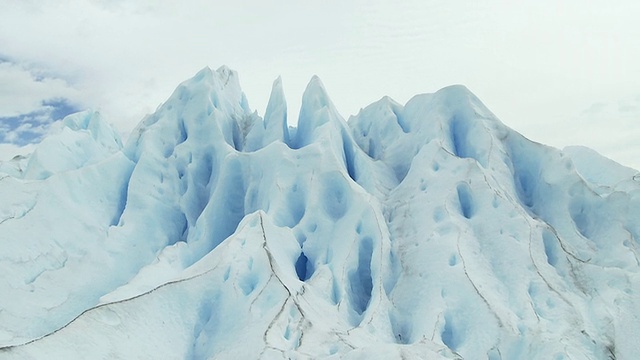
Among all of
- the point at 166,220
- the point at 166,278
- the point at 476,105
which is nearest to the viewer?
the point at 166,278

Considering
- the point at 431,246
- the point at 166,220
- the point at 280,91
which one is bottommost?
the point at 166,220

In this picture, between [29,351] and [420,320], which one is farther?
[420,320]

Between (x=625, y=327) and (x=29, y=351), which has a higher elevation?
(x=29, y=351)

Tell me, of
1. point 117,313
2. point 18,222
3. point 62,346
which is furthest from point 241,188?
point 62,346

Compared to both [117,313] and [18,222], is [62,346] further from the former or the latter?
[18,222]

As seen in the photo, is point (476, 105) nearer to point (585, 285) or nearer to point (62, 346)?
point (585, 285)

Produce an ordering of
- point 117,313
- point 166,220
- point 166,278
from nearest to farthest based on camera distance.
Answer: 1. point 117,313
2. point 166,278
3. point 166,220
